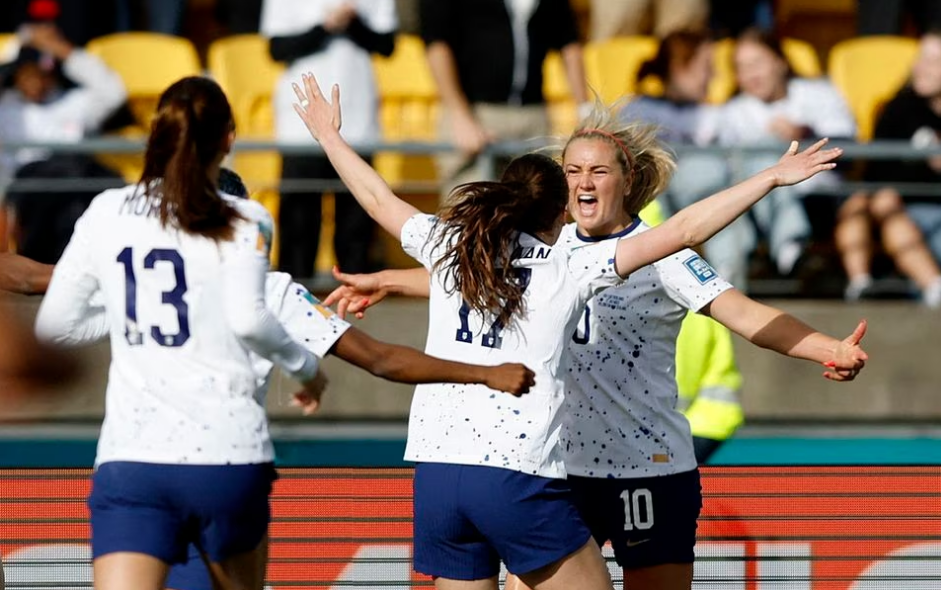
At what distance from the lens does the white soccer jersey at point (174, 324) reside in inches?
167

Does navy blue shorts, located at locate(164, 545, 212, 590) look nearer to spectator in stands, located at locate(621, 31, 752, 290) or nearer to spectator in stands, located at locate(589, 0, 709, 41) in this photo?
spectator in stands, located at locate(621, 31, 752, 290)

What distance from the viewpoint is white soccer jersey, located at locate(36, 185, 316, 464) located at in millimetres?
4230

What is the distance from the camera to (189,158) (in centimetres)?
430

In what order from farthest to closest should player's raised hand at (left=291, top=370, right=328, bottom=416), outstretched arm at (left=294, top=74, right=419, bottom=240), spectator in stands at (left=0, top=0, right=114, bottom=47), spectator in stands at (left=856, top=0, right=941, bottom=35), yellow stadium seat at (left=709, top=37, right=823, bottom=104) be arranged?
spectator in stands at (left=856, top=0, right=941, bottom=35), yellow stadium seat at (left=709, top=37, right=823, bottom=104), spectator in stands at (left=0, top=0, right=114, bottom=47), outstretched arm at (left=294, top=74, right=419, bottom=240), player's raised hand at (left=291, top=370, right=328, bottom=416)

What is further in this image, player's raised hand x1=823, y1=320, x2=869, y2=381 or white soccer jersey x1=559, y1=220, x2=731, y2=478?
white soccer jersey x1=559, y1=220, x2=731, y2=478

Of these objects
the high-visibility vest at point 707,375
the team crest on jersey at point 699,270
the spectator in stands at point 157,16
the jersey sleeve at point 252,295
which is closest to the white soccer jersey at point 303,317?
the jersey sleeve at point 252,295

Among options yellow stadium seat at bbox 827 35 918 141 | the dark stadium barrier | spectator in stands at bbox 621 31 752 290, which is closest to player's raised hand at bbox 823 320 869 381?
the dark stadium barrier

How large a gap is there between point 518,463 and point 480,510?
17 cm

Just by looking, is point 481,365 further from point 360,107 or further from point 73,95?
→ point 73,95

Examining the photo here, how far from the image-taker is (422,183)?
32.8ft

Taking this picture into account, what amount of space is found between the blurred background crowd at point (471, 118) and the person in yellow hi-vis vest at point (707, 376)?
2.62 m

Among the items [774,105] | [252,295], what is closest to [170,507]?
[252,295]

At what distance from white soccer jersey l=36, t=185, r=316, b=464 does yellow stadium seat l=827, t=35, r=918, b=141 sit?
7.96 metres

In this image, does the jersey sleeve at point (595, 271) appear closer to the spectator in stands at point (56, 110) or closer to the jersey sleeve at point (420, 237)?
the jersey sleeve at point (420, 237)
